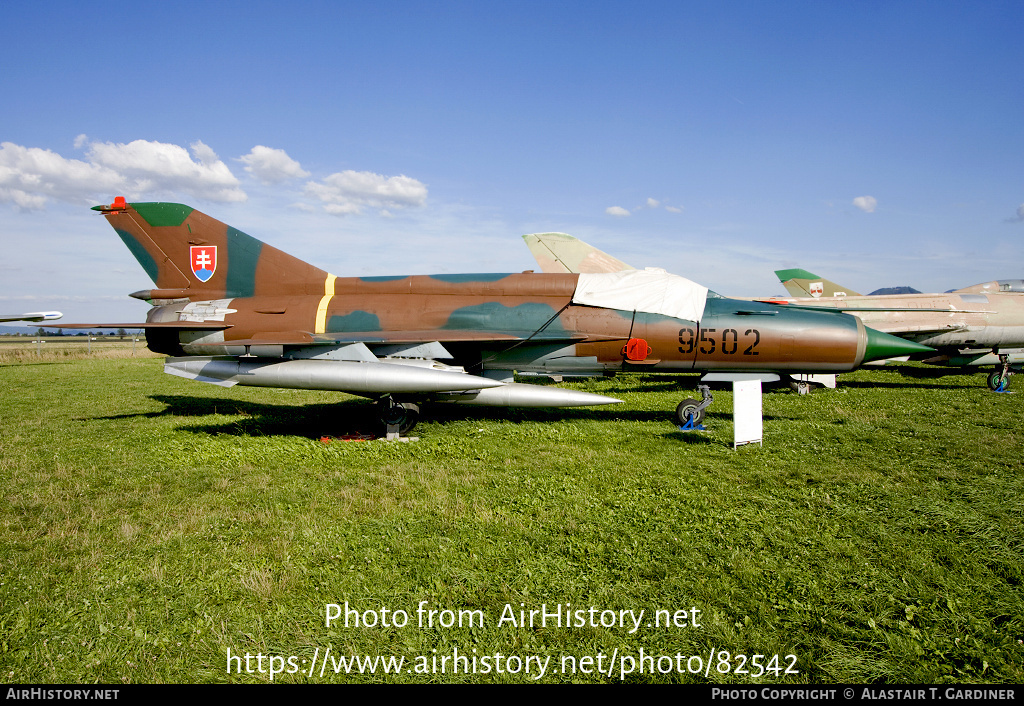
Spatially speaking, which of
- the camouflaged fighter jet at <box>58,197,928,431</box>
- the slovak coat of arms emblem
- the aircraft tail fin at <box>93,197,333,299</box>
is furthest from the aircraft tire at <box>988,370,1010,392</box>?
the slovak coat of arms emblem

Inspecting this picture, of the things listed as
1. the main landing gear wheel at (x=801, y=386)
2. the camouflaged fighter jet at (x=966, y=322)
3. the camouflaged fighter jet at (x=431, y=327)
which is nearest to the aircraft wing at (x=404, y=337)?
the camouflaged fighter jet at (x=431, y=327)

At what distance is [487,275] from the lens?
9.04 m

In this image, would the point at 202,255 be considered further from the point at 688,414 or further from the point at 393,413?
the point at 688,414

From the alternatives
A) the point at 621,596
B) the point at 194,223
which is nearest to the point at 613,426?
the point at 621,596

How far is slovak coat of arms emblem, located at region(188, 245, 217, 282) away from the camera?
9.47 m

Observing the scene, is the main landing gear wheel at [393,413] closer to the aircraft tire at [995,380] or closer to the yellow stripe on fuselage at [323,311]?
the yellow stripe on fuselage at [323,311]

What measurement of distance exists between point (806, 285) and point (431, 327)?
A: 59.6ft

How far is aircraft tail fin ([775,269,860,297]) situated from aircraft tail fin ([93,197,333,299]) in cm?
1902

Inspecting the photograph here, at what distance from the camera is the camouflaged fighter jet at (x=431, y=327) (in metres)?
7.98

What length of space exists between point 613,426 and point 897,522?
455 cm

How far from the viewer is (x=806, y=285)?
68.8ft

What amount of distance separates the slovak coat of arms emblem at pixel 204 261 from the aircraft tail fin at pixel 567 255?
7.48 meters

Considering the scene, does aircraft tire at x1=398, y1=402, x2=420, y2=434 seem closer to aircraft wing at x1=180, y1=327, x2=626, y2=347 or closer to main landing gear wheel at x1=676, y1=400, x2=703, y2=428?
aircraft wing at x1=180, y1=327, x2=626, y2=347
